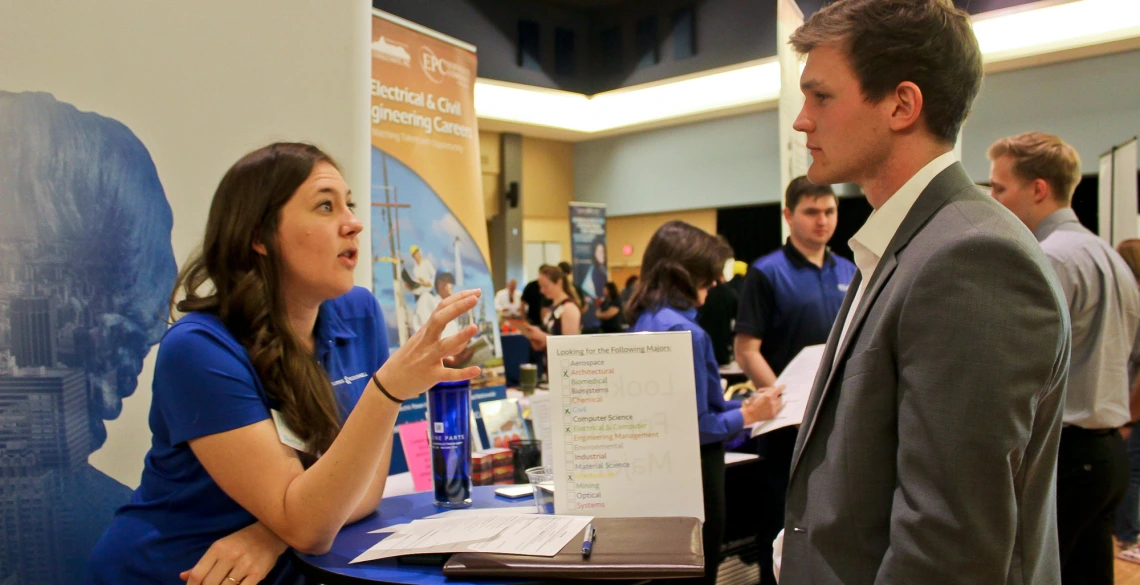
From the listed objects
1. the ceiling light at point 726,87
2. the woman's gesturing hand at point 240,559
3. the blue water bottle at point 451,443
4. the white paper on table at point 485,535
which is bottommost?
the woman's gesturing hand at point 240,559

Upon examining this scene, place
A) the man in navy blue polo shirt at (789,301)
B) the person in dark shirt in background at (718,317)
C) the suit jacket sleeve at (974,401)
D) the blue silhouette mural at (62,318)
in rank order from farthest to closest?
the person in dark shirt in background at (718,317) → the man in navy blue polo shirt at (789,301) → the blue silhouette mural at (62,318) → the suit jacket sleeve at (974,401)

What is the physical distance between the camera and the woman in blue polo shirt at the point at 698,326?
241cm

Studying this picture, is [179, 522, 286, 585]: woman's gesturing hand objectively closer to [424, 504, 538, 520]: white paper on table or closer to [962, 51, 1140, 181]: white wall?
[424, 504, 538, 520]: white paper on table

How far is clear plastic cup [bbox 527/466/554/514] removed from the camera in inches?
60.2

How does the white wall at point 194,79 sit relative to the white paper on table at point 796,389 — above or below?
above

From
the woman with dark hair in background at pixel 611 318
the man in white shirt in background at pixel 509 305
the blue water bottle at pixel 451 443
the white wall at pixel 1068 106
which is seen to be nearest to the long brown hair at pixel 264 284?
the blue water bottle at pixel 451 443

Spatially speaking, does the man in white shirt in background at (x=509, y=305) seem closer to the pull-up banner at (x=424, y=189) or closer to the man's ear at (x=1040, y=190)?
the pull-up banner at (x=424, y=189)

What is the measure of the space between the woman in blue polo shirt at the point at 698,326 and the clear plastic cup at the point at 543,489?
0.91 m

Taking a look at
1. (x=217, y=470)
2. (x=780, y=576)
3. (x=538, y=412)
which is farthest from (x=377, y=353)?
(x=780, y=576)

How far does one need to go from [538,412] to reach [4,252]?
1.42 m

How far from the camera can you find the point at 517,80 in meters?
8.88

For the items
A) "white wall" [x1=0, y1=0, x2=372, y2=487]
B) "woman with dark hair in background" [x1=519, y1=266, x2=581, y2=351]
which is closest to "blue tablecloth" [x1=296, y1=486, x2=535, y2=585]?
"white wall" [x1=0, y1=0, x2=372, y2=487]

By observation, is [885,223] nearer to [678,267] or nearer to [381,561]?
[381,561]

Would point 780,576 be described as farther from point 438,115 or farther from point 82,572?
point 438,115
